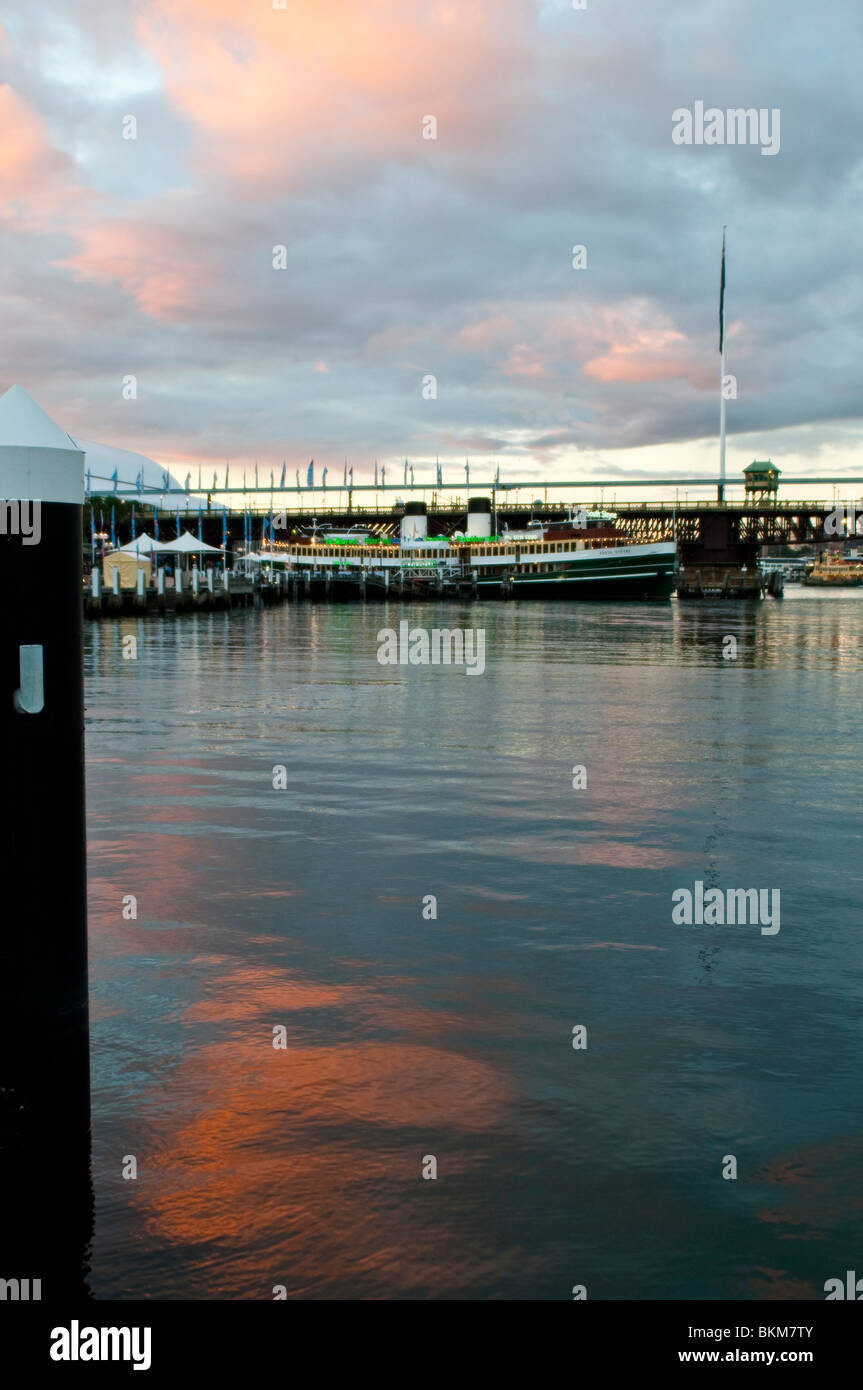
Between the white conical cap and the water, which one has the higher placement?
the white conical cap

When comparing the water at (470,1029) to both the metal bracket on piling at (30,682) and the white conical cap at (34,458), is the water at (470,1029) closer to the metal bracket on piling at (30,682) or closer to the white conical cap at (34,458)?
the metal bracket on piling at (30,682)

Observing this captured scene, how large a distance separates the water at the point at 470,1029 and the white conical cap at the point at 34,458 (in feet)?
10.2

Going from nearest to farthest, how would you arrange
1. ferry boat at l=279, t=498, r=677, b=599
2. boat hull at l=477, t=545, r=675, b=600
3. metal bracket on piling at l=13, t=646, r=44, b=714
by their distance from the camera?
metal bracket on piling at l=13, t=646, r=44, b=714, boat hull at l=477, t=545, r=675, b=600, ferry boat at l=279, t=498, r=677, b=599

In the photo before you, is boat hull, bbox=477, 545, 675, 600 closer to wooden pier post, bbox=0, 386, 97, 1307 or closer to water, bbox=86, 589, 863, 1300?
water, bbox=86, 589, 863, 1300

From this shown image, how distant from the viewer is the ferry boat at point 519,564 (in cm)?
12150

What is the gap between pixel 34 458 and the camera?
5359 mm

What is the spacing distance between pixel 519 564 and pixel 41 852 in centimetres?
A: 12388

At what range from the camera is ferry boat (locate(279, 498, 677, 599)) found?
4783 inches

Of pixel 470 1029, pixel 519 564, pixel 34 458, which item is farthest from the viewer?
pixel 519 564

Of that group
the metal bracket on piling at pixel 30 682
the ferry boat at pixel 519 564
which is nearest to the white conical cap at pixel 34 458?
the metal bracket on piling at pixel 30 682

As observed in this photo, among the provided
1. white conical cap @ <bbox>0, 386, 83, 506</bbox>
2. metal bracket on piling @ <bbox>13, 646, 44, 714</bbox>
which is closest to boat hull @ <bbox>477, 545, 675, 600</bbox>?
white conical cap @ <bbox>0, 386, 83, 506</bbox>

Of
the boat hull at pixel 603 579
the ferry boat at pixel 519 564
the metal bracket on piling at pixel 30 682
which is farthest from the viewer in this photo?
the ferry boat at pixel 519 564

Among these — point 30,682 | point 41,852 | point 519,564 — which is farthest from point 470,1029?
point 519,564

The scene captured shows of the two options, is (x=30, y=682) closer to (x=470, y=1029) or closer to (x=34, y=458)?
(x=34, y=458)
